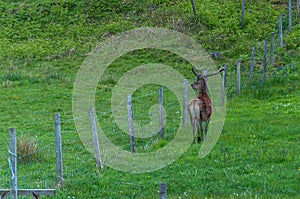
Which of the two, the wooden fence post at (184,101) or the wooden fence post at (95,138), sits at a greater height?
the wooden fence post at (184,101)

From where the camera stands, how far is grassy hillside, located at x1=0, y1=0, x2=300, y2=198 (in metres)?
11.8

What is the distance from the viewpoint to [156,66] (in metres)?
31.6

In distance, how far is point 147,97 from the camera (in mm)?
24672

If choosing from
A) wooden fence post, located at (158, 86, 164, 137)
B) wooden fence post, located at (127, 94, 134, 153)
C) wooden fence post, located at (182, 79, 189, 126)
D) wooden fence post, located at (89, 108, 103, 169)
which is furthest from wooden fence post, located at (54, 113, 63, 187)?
wooden fence post, located at (182, 79, 189, 126)

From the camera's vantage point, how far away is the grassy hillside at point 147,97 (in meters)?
11.8

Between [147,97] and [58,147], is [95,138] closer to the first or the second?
[58,147]

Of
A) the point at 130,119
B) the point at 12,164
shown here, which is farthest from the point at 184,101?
the point at 12,164

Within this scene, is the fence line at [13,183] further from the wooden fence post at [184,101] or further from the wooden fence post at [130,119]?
the wooden fence post at [184,101]

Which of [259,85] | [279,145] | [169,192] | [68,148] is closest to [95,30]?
[259,85]

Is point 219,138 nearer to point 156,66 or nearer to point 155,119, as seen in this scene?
point 155,119

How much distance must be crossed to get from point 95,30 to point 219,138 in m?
24.4

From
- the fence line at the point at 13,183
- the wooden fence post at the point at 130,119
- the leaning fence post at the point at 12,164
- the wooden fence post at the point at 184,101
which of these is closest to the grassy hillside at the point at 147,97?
the wooden fence post at the point at 184,101

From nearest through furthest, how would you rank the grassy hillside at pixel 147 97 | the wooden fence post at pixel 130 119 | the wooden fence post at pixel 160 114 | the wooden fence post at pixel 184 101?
the grassy hillside at pixel 147 97 < the wooden fence post at pixel 130 119 < the wooden fence post at pixel 160 114 < the wooden fence post at pixel 184 101

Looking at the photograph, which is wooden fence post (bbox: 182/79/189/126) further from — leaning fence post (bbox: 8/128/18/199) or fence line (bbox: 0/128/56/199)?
leaning fence post (bbox: 8/128/18/199)
